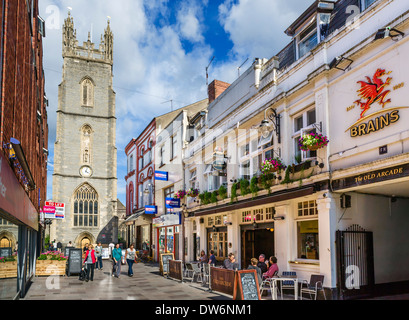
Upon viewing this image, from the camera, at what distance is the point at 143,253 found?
31828mm

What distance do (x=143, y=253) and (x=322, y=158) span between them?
23.0 metres

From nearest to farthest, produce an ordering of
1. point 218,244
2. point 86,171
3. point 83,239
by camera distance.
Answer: point 218,244, point 83,239, point 86,171

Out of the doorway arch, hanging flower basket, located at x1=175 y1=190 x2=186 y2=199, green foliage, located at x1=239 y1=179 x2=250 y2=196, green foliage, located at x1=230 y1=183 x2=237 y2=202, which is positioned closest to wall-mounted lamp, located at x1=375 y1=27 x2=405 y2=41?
green foliage, located at x1=239 y1=179 x2=250 y2=196

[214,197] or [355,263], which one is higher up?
[214,197]

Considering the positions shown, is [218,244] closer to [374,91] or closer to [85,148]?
[374,91]

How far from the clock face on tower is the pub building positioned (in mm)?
35443

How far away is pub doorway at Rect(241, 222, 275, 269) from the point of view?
16.9 metres

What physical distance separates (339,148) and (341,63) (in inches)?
99.5

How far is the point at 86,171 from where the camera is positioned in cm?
4816

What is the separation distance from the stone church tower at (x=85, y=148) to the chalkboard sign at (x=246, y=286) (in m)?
38.8

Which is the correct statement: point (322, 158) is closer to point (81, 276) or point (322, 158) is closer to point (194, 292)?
point (194, 292)

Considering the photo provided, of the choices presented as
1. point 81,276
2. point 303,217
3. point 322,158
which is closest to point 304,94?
point 322,158

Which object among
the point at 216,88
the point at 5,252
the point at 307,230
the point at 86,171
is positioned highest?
the point at 216,88

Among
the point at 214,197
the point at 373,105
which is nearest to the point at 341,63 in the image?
the point at 373,105
